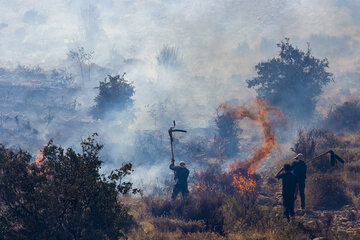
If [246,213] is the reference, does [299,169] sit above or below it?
above

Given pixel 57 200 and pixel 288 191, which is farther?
pixel 288 191

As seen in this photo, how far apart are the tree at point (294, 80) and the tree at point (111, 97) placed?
35.6 ft

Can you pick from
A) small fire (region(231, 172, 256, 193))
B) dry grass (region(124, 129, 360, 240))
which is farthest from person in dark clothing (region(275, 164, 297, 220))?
small fire (region(231, 172, 256, 193))

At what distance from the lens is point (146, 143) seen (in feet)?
72.8

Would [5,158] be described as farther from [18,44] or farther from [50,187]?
[18,44]

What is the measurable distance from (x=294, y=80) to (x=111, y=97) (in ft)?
44.6

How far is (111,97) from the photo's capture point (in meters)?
23.2

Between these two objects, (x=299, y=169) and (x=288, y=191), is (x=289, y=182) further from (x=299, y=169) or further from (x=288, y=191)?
(x=299, y=169)

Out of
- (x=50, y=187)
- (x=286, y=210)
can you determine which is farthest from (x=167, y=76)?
(x=50, y=187)

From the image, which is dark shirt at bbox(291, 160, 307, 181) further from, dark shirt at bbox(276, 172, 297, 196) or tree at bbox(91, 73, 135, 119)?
tree at bbox(91, 73, 135, 119)

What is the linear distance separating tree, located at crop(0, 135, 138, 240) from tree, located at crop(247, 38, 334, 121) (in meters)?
21.6

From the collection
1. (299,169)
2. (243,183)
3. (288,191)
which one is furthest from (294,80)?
(288,191)

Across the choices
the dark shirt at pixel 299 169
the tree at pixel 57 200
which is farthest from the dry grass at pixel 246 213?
the tree at pixel 57 200

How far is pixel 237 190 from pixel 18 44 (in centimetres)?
5033
